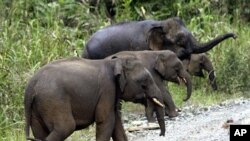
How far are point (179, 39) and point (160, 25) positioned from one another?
39 centimetres

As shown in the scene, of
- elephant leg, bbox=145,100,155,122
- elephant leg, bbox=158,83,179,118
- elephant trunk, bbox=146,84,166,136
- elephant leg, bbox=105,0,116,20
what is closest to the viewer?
elephant trunk, bbox=146,84,166,136

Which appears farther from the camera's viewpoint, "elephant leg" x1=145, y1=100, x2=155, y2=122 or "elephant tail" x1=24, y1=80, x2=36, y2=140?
"elephant leg" x1=145, y1=100, x2=155, y2=122

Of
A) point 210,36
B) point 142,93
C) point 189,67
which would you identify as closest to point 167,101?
point 142,93

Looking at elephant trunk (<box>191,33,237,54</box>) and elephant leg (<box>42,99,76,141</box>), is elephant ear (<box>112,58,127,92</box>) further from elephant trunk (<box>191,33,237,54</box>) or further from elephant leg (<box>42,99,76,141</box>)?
elephant trunk (<box>191,33,237,54</box>)

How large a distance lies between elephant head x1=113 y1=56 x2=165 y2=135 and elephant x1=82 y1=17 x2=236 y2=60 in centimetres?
403

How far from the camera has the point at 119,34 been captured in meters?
13.2

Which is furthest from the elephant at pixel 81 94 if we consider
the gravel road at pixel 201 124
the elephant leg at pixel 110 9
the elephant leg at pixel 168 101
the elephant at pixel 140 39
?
the elephant leg at pixel 110 9

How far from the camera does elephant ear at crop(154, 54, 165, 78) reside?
1075cm

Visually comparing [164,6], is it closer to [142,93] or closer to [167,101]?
[167,101]

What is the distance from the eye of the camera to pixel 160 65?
35.4 feet

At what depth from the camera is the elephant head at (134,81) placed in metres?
8.79

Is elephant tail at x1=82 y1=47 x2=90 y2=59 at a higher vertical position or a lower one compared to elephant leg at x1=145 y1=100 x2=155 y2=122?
higher

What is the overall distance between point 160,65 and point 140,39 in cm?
241

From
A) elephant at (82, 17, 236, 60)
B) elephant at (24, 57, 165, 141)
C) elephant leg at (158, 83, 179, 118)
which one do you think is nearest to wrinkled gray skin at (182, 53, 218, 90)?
elephant at (82, 17, 236, 60)
